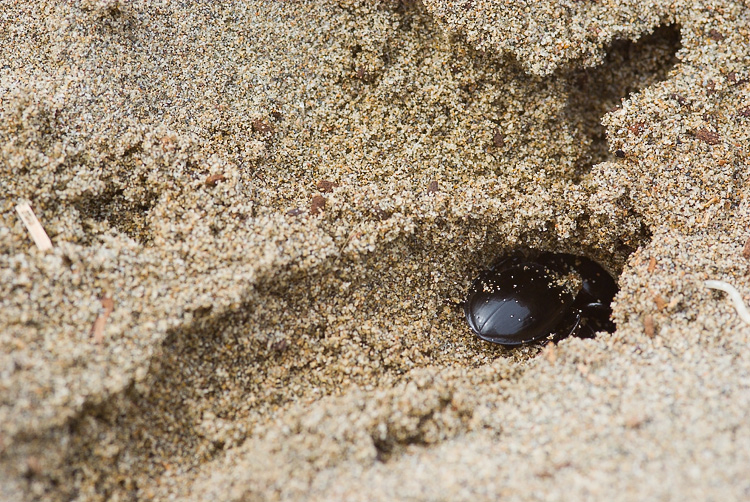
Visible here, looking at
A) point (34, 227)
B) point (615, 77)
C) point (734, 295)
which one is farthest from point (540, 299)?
point (34, 227)

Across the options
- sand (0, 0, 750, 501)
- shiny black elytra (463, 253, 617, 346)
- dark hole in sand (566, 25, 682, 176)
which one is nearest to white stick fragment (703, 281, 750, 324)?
sand (0, 0, 750, 501)

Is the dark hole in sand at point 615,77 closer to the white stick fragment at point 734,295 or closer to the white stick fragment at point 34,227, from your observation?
the white stick fragment at point 734,295

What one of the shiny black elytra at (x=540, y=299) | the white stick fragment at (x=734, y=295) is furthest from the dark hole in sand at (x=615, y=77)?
the white stick fragment at (x=734, y=295)

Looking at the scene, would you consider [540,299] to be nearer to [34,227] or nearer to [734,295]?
[734,295]

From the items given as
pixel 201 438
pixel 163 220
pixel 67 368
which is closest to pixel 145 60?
pixel 163 220

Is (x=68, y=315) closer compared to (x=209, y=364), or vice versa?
(x=68, y=315)

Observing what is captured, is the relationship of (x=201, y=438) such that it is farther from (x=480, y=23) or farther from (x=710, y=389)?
(x=480, y=23)
